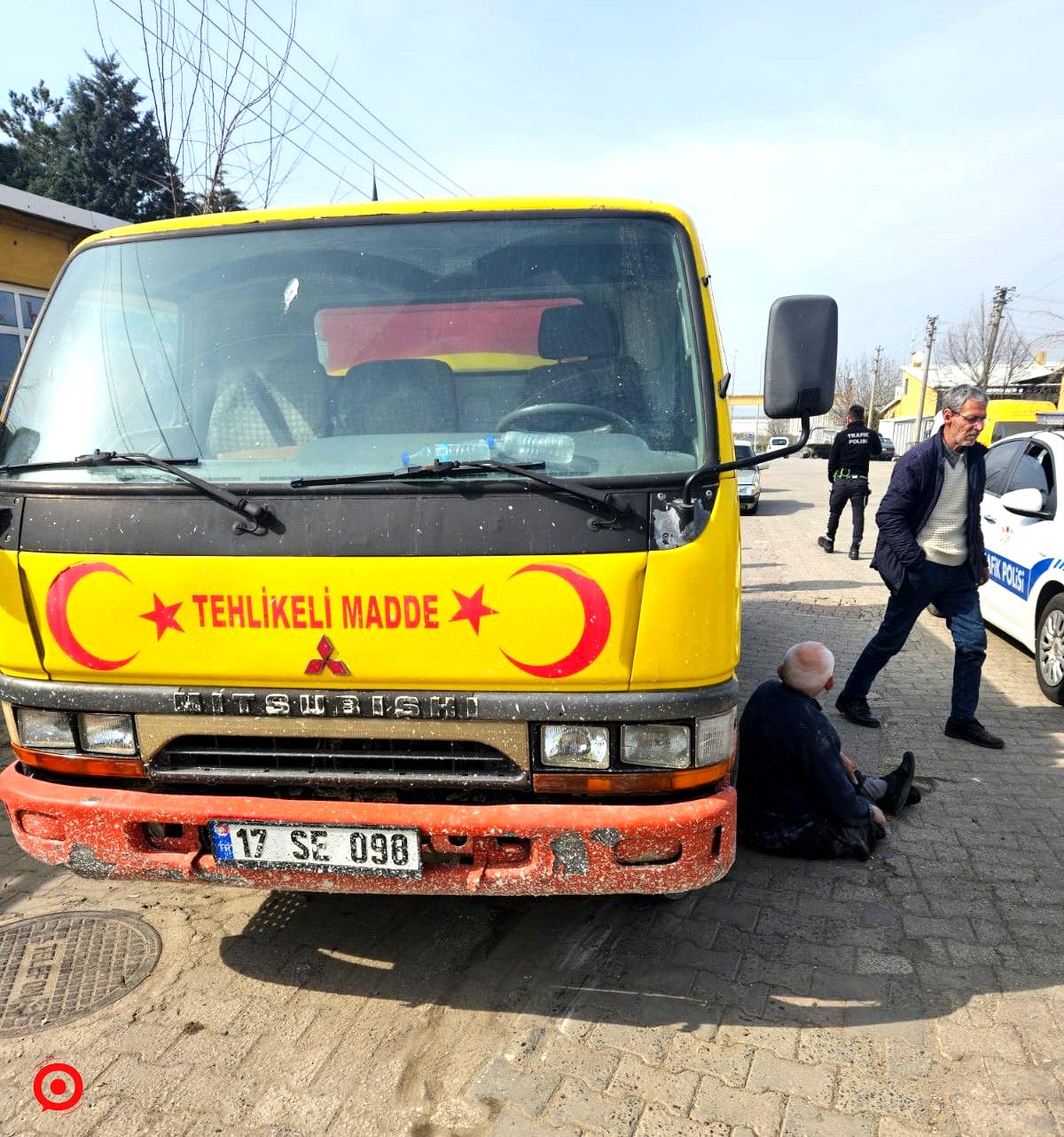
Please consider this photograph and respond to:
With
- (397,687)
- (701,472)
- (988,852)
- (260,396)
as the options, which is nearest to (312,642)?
(397,687)

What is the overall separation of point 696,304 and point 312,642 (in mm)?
1600

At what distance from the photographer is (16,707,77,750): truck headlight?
270cm

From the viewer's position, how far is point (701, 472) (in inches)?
99.4

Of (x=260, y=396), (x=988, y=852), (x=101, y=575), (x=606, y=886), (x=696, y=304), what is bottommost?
(x=988, y=852)

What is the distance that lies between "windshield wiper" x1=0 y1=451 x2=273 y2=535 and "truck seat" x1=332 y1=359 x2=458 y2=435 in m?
0.46

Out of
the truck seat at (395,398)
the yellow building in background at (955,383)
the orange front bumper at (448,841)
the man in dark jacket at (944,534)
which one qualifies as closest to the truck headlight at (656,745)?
the orange front bumper at (448,841)

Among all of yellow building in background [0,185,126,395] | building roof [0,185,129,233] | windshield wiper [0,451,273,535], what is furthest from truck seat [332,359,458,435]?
yellow building in background [0,185,126,395]

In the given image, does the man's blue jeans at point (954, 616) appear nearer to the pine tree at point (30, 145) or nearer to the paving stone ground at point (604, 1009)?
the paving stone ground at point (604, 1009)

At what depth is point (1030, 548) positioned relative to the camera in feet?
20.8

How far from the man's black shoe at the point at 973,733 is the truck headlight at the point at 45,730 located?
4.66m

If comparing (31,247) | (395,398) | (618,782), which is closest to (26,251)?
(31,247)

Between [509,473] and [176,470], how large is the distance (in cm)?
98

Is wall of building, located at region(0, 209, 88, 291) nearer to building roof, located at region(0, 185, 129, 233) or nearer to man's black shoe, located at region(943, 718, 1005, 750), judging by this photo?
building roof, located at region(0, 185, 129, 233)

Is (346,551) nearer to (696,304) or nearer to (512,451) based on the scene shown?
(512,451)
